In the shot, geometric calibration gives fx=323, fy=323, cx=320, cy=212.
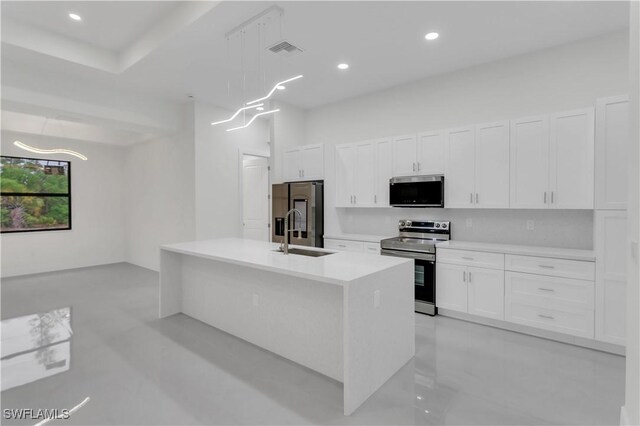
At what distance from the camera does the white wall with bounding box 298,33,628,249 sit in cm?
345

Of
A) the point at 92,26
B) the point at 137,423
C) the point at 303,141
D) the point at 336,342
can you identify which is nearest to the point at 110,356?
the point at 137,423

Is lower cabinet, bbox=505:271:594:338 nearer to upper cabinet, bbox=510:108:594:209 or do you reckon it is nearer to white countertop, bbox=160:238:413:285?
upper cabinet, bbox=510:108:594:209

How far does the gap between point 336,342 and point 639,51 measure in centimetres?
247

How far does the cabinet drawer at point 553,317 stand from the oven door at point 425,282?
81cm

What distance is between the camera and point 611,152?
2.89 metres

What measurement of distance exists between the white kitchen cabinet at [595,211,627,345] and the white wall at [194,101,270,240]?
5.21 m

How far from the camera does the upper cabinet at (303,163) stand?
5.30 metres

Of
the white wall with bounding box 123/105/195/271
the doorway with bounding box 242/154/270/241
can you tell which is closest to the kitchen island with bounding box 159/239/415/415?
the white wall with bounding box 123/105/195/271

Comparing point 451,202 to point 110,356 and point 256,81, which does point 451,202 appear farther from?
point 110,356

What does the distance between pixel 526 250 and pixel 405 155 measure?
1860 mm

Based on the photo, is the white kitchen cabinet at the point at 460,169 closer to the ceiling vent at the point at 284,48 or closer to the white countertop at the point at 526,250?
the white countertop at the point at 526,250

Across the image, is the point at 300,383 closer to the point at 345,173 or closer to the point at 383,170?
the point at 383,170

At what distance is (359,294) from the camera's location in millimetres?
2217

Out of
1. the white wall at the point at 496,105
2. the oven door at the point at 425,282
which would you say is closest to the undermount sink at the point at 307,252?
the oven door at the point at 425,282
